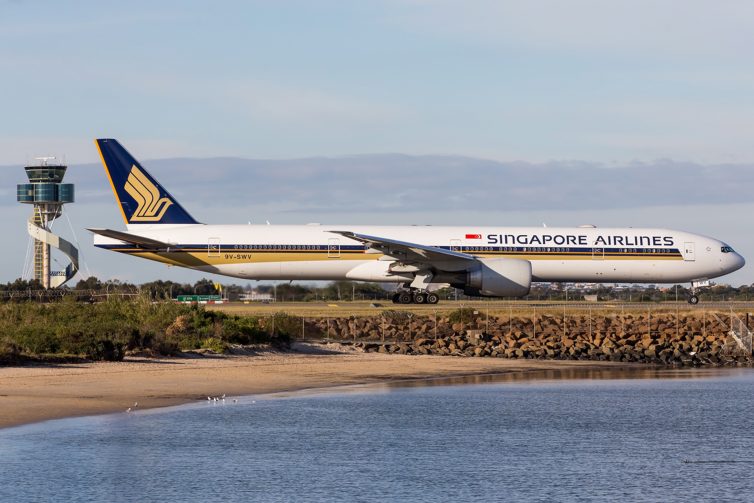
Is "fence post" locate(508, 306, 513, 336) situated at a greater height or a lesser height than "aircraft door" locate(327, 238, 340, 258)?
lesser

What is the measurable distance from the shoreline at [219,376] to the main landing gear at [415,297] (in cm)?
1096

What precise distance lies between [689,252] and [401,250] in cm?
1419

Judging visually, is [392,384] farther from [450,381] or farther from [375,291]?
[375,291]

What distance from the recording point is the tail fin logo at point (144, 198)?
1988 inches

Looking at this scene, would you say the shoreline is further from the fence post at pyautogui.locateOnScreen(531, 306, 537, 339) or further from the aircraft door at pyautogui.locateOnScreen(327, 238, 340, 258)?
the aircraft door at pyautogui.locateOnScreen(327, 238, 340, 258)

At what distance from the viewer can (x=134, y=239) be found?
47.6m

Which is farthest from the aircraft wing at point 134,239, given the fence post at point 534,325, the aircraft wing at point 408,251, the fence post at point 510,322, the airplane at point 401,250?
the fence post at point 534,325

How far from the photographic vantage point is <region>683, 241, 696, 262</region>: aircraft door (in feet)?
167

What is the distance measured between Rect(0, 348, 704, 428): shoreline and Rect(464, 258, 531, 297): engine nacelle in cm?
792

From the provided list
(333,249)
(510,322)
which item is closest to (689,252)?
(510,322)

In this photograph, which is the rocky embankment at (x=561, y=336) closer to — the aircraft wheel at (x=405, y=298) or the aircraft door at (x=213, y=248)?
the aircraft wheel at (x=405, y=298)

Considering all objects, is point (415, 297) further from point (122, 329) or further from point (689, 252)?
point (122, 329)

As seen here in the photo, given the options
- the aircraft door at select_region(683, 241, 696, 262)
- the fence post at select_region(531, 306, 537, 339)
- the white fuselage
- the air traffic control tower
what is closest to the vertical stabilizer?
the white fuselage

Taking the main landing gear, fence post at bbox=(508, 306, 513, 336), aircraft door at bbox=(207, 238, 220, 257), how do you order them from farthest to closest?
the main landing gear
aircraft door at bbox=(207, 238, 220, 257)
fence post at bbox=(508, 306, 513, 336)
